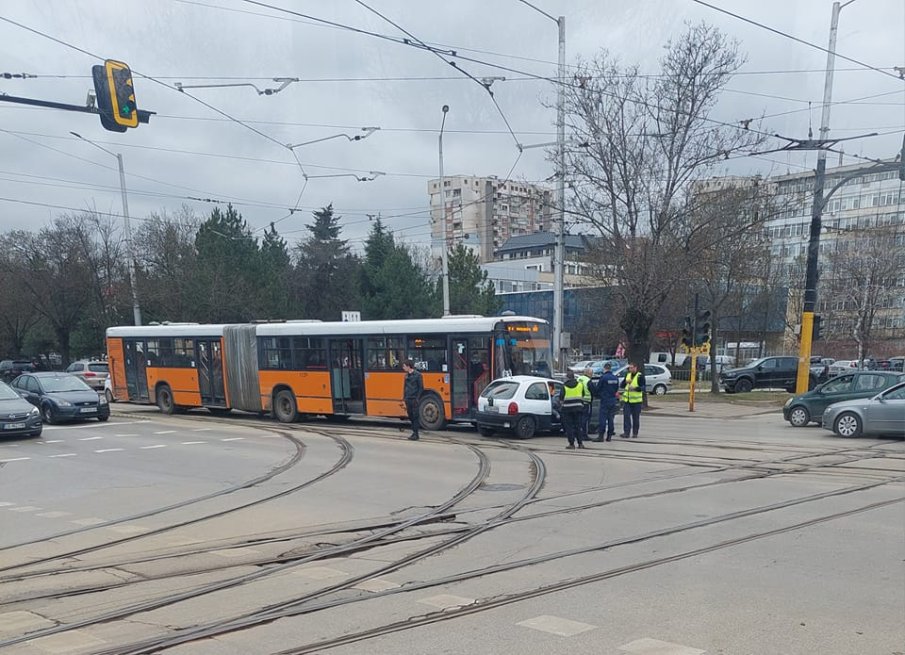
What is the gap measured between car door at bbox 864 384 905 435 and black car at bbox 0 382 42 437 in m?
19.6

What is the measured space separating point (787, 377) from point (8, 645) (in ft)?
119

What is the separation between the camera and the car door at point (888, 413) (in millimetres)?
16438

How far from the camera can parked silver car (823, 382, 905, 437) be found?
16.5m

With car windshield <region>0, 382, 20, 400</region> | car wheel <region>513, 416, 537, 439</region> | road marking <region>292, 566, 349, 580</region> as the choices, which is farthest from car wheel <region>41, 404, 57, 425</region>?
Answer: road marking <region>292, 566, 349, 580</region>

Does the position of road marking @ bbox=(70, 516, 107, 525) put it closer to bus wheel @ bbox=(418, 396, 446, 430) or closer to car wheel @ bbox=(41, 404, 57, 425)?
bus wheel @ bbox=(418, 396, 446, 430)

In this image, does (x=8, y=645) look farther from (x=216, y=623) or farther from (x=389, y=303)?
(x=389, y=303)

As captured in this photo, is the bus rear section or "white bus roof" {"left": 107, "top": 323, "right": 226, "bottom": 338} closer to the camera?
"white bus roof" {"left": 107, "top": 323, "right": 226, "bottom": 338}

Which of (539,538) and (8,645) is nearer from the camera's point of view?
(8,645)

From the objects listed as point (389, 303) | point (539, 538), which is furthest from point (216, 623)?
point (389, 303)

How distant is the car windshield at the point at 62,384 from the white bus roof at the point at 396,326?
5.73 meters

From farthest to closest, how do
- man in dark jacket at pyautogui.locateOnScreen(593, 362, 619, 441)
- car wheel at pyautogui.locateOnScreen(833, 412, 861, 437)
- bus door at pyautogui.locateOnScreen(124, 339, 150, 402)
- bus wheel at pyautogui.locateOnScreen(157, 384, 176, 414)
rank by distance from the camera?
1. bus door at pyautogui.locateOnScreen(124, 339, 150, 402)
2. bus wheel at pyautogui.locateOnScreen(157, 384, 176, 414)
3. car wheel at pyautogui.locateOnScreen(833, 412, 861, 437)
4. man in dark jacket at pyautogui.locateOnScreen(593, 362, 619, 441)

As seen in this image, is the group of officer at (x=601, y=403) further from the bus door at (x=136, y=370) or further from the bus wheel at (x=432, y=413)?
the bus door at (x=136, y=370)

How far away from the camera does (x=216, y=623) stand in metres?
5.52

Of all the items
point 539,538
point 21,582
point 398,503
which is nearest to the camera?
point 21,582
